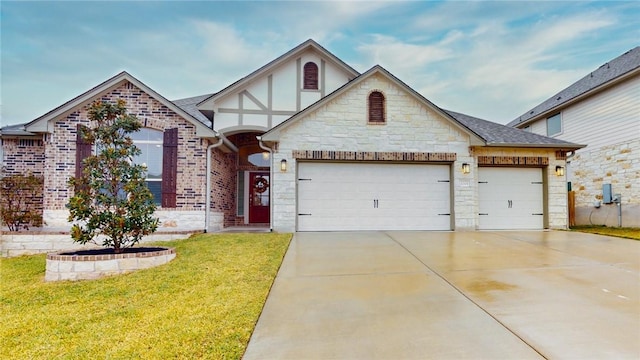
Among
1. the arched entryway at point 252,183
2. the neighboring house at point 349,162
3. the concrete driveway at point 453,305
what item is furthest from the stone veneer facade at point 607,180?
the arched entryway at point 252,183

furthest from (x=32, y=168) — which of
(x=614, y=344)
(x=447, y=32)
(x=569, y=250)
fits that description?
(x=447, y=32)

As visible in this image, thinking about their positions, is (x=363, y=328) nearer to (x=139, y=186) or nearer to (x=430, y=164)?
(x=139, y=186)

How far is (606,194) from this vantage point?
41.4ft

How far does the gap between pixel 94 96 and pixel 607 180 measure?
60.7 feet

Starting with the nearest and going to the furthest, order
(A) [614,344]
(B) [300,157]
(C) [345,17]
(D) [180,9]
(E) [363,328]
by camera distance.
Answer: (A) [614,344] → (E) [363,328] → (B) [300,157] → (D) [180,9] → (C) [345,17]

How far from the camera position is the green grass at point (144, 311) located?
9.16 ft

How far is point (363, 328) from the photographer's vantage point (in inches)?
121

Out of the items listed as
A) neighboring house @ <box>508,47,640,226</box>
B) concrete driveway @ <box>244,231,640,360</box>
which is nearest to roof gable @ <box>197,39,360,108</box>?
concrete driveway @ <box>244,231,640,360</box>

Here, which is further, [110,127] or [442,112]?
[442,112]

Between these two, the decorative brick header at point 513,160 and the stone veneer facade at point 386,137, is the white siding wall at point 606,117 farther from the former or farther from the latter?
the stone veneer facade at point 386,137

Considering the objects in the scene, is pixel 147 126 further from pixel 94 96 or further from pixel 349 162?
pixel 349 162

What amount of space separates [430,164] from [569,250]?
444 cm

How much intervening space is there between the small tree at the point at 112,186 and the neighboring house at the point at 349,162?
11.0 ft

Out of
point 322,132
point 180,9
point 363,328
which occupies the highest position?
point 180,9
